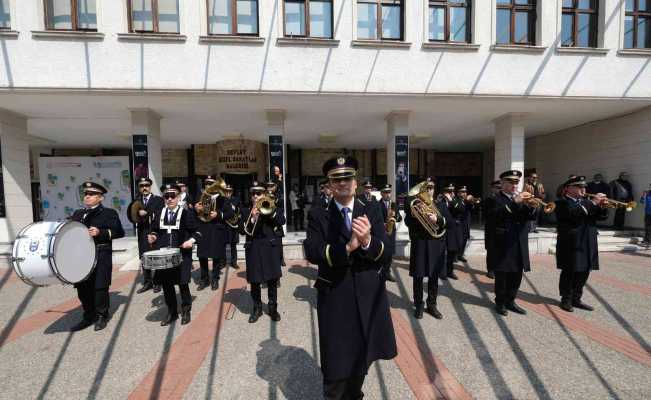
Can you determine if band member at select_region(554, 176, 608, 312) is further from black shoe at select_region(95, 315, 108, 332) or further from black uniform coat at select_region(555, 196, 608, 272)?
black shoe at select_region(95, 315, 108, 332)

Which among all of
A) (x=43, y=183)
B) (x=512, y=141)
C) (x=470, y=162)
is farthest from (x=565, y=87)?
(x=43, y=183)

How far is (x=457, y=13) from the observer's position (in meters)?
9.04

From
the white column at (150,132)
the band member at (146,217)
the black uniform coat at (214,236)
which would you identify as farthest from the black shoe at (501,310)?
the white column at (150,132)

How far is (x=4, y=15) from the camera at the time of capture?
7879mm

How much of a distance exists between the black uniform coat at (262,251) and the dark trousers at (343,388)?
225 centimetres

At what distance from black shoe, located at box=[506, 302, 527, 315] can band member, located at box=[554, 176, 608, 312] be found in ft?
2.41

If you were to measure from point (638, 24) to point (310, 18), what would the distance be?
10777 millimetres

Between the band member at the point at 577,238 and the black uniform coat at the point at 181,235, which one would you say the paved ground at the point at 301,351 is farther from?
the black uniform coat at the point at 181,235

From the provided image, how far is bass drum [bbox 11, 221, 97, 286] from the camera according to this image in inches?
137

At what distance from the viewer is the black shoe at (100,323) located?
13.8ft

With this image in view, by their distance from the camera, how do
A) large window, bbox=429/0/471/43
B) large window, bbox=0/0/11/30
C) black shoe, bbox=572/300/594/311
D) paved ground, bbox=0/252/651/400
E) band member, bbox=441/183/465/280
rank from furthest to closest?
large window, bbox=429/0/471/43, large window, bbox=0/0/11/30, band member, bbox=441/183/465/280, black shoe, bbox=572/300/594/311, paved ground, bbox=0/252/651/400

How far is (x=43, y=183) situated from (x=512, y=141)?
18629 millimetres

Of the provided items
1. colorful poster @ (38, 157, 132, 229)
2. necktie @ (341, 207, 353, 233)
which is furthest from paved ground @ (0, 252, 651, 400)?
colorful poster @ (38, 157, 132, 229)

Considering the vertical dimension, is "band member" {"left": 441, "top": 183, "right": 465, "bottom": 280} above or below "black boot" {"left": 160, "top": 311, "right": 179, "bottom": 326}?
above
